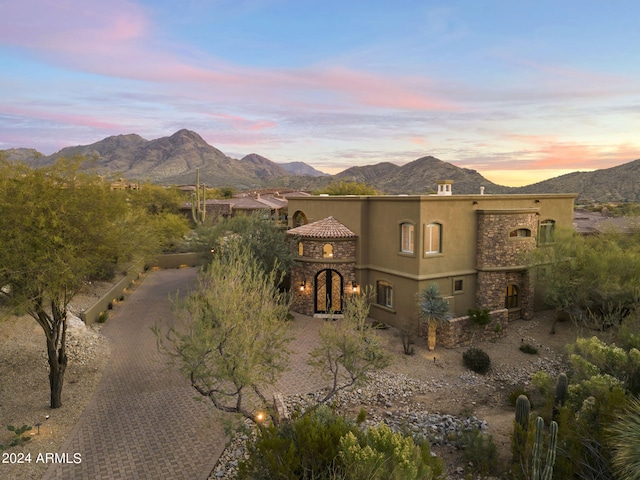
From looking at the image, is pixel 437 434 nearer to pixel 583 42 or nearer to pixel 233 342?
pixel 233 342

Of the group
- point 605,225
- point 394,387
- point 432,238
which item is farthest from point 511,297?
point 605,225

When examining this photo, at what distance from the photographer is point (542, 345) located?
64.1 feet

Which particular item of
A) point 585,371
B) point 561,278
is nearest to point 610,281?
point 561,278

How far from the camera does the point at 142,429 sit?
11.7 meters

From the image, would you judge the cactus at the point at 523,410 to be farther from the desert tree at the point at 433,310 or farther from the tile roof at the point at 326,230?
the tile roof at the point at 326,230

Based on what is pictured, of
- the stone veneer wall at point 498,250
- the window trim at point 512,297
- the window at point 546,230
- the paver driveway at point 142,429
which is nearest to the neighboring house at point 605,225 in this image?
the window at point 546,230

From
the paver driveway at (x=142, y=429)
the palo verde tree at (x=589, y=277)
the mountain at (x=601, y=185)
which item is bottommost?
the paver driveway at (x=142, y=429)

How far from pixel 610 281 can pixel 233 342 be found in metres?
18.2

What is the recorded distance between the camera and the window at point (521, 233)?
Result: 68.8ft

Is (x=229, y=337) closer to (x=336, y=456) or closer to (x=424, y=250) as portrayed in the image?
(x=336, y=456)

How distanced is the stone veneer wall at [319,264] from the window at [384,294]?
161 cm

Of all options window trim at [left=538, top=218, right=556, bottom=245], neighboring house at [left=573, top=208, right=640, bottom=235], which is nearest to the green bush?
window trim at [left=538, top=218, right=556, bottom=245]

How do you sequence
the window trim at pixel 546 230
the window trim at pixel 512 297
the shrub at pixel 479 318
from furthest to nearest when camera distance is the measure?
the window trim at pixel 546 230
the window trim at pixel 512 297
the shrub at pixel 479 318

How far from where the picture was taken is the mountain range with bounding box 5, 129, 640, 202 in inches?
2886
